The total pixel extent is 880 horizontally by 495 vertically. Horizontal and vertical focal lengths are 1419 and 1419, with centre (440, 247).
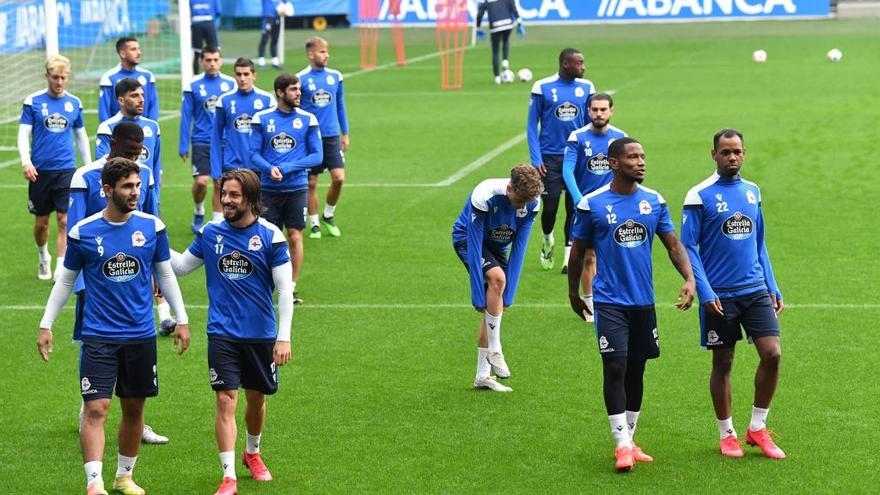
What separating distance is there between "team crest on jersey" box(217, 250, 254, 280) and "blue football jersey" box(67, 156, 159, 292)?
5.88ft

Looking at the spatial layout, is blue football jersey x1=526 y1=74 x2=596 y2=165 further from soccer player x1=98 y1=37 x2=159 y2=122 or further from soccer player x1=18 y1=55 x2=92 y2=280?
soccer player x1=18 y1=55 x2=92 y2=280

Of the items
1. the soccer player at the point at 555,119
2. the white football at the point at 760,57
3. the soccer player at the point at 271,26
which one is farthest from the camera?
the soccer player at the point at 271,26

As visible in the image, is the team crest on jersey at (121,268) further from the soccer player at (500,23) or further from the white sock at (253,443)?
the soccer player at (500,23)

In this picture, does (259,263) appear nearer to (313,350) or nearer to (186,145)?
(313,350)

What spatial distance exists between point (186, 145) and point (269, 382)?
9.56m

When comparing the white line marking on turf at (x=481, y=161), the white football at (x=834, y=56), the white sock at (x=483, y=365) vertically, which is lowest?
the white football at (x=834, y=56)

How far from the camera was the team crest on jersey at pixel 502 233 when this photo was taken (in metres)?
10.7

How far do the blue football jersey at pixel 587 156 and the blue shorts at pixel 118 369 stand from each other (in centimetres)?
561

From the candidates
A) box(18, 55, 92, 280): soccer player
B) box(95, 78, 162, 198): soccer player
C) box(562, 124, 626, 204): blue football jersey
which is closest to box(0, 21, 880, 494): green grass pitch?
box(18, 55, 92, 280): soccer player

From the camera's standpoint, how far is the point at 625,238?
29.5 ft

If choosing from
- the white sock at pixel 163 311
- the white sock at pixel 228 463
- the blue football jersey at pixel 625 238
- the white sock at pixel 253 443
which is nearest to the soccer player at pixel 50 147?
the white sock at pixel 163 311

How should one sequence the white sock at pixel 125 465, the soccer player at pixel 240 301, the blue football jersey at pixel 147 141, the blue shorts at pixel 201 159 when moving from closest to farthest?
1. the soccer player at pixel 240 301
2. the white sock at pixel 125 465
3. the blue football jersey at pixel 147 141
4. the blue shorts at pixel 201 159

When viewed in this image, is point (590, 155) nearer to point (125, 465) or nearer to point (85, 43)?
point (125, 465)

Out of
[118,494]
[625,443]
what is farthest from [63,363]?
[625,443]
